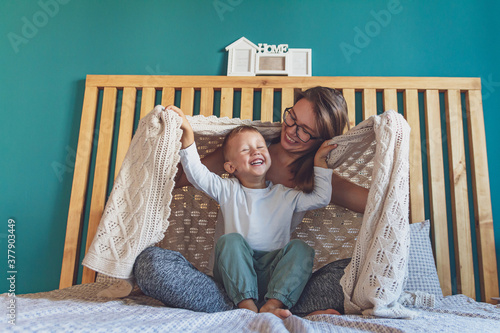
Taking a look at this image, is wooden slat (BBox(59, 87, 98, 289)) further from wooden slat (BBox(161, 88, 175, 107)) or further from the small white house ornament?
the small white house ornament

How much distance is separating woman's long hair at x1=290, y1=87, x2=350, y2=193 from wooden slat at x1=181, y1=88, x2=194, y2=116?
580mm

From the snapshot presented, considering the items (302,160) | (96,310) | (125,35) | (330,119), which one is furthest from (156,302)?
(125,35)

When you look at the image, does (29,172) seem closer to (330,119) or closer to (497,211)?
(330,119)

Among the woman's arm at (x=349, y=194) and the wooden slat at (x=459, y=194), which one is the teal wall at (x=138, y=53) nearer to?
the wooden slat at (x=459, y=194)

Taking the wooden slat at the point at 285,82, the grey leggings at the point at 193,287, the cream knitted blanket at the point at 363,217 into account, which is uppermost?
the wooden slat at the point at 285,82

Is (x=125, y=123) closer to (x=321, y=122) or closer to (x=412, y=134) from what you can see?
(x=321, y=122)

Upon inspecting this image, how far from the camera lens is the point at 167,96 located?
5.98ft

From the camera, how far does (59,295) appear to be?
111 cm

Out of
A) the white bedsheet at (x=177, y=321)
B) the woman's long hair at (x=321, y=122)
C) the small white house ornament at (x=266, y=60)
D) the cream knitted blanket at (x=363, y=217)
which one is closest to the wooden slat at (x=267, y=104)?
the small white house ornament at (x=266, y=60)

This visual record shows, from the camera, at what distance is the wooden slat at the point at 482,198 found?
5.29 feet

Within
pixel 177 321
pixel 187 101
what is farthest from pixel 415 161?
pixel 177 321

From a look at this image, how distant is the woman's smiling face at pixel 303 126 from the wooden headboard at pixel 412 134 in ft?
1.31

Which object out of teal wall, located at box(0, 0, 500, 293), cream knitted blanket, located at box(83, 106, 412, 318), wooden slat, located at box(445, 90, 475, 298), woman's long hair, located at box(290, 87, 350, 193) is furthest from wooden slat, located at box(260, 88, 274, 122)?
wooden slat, located at box(445, 90, 475, 298)

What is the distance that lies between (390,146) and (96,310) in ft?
2.49
